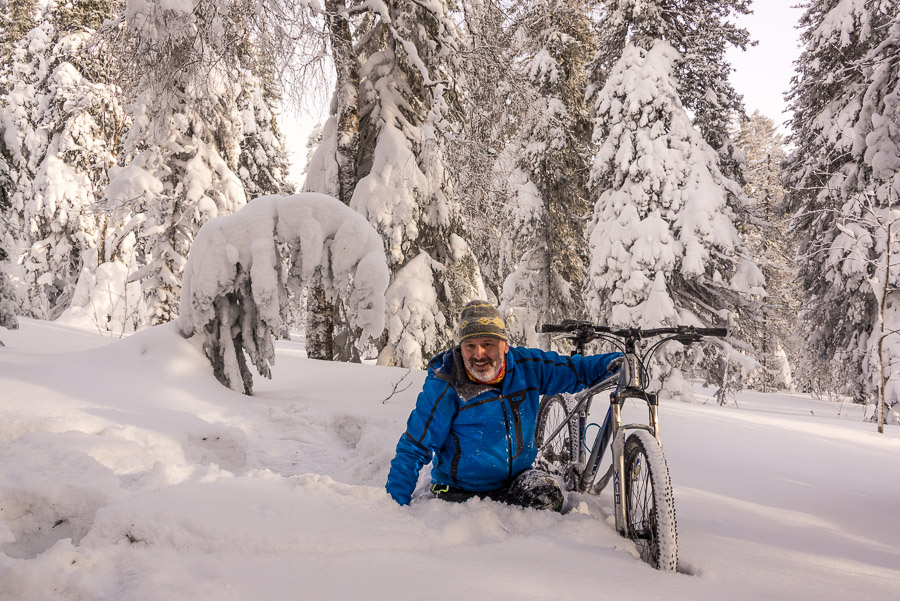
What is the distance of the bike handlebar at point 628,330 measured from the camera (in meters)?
2.61

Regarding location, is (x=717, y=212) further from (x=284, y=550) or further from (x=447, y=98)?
(x=284, y=550)

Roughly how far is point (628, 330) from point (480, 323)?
764 millimetres

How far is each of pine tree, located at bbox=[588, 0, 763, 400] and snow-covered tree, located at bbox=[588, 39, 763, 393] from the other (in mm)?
23

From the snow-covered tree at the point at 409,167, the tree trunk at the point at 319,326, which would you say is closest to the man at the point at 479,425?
the tree trunk at the point at 319,326

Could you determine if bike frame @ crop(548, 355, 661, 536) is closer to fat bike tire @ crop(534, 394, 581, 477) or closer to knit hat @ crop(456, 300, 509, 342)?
fat bike tire @ crop(534, 394, 581, 477)

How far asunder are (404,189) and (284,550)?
7074mm

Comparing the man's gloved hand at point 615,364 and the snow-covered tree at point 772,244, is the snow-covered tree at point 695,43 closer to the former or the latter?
the snow-covered tree at point 772,244

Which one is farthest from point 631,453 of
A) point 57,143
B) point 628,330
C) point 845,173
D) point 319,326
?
point 57,143

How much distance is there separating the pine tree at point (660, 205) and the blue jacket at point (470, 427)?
9358 mm

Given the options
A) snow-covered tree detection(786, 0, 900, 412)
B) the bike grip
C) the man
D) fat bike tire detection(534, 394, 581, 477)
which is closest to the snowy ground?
the man

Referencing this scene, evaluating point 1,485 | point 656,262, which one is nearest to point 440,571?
point 1,485

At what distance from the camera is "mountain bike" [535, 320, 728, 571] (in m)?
2.10

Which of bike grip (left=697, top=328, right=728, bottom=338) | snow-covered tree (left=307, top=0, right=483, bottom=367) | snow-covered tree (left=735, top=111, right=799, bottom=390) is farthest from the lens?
snow-covered tree (left=735, top=111, right=799, bottom=390)

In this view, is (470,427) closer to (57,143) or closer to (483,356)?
(483,356)
